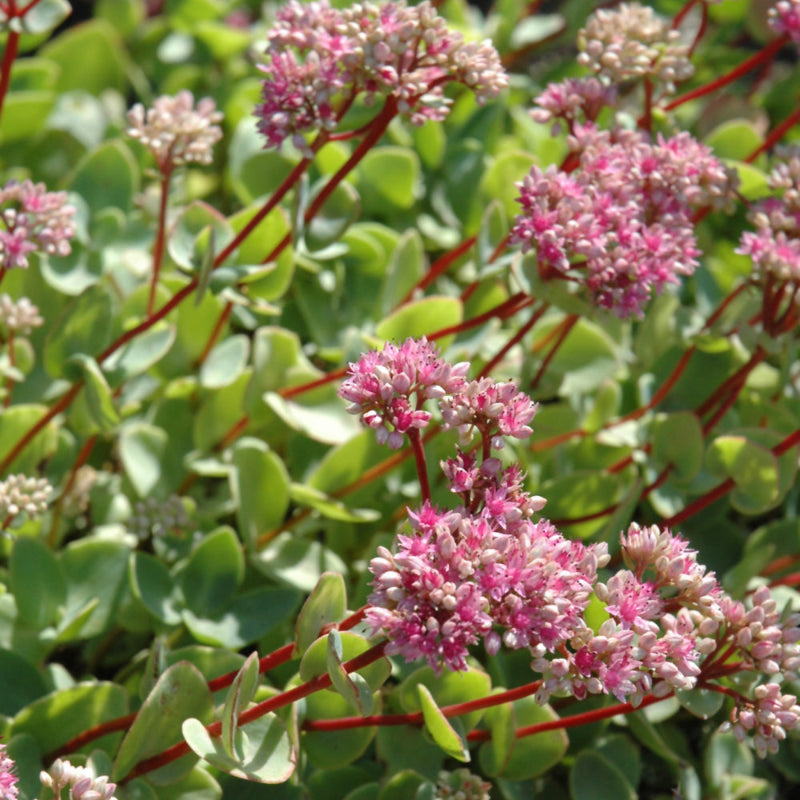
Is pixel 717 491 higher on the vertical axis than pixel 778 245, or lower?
lower

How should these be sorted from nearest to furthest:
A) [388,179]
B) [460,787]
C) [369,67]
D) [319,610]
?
1. [319,610]
2. [369,67]
3. [460,787]
4. [388,179]

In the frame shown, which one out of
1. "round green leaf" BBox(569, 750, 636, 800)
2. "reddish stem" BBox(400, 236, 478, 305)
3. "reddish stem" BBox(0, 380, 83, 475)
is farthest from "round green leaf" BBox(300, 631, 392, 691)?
"reddish stem" BBox(400, 236, 478, 305)

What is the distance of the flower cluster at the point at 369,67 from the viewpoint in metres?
1.46

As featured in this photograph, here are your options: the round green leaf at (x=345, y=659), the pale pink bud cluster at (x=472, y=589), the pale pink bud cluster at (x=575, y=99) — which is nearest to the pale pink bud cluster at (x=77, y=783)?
the round green leaf at (x=345, y=659)

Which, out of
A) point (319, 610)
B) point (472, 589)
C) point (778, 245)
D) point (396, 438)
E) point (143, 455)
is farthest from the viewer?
point (143, 455)

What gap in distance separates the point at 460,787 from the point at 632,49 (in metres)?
1.23

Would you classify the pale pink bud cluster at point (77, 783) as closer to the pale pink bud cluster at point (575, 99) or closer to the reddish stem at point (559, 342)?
the reddish stem at point (559, 342)

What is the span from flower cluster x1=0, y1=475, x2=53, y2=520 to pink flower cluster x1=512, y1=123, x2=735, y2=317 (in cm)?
83

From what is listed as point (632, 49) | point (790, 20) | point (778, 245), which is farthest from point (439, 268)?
point (790, 20)

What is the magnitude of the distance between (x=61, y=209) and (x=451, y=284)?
3.11 ft

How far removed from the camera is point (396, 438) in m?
1.21

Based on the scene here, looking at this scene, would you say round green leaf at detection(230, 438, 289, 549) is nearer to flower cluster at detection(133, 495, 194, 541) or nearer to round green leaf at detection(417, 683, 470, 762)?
flower cluster at detection(133, 495, 194, 541)

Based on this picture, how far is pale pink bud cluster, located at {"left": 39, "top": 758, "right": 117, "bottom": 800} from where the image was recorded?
3.81ft

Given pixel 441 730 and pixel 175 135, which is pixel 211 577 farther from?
pixel 175 135
